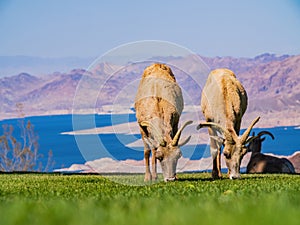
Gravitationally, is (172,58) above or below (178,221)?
above

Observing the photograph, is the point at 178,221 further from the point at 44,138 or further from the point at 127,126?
the point at 44,138

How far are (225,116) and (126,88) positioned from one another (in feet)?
6.67

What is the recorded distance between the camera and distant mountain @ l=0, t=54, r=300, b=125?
43.7ft

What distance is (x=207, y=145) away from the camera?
13.5m

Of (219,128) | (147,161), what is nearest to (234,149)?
(219,128)

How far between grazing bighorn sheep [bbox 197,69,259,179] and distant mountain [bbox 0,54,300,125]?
1.13 feet

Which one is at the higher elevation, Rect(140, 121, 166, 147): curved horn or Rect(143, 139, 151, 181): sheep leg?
Rect(140, 121, 166, 147): curved horn

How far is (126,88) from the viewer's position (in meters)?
13.4


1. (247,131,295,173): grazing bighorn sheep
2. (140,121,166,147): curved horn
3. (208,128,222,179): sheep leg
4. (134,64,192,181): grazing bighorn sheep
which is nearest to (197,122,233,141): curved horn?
(208,128,222,179): sheep leg

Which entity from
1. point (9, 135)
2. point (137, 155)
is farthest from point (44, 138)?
point (137, 155)

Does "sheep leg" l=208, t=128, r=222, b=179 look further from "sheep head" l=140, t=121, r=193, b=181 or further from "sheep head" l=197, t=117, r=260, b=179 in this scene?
"sheep head" l=140, t=121, r=193, b=181

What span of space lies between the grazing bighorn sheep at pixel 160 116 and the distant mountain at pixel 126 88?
1.12ft

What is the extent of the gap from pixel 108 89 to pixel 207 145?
7.52ft

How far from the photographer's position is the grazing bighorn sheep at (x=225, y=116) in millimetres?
12477
